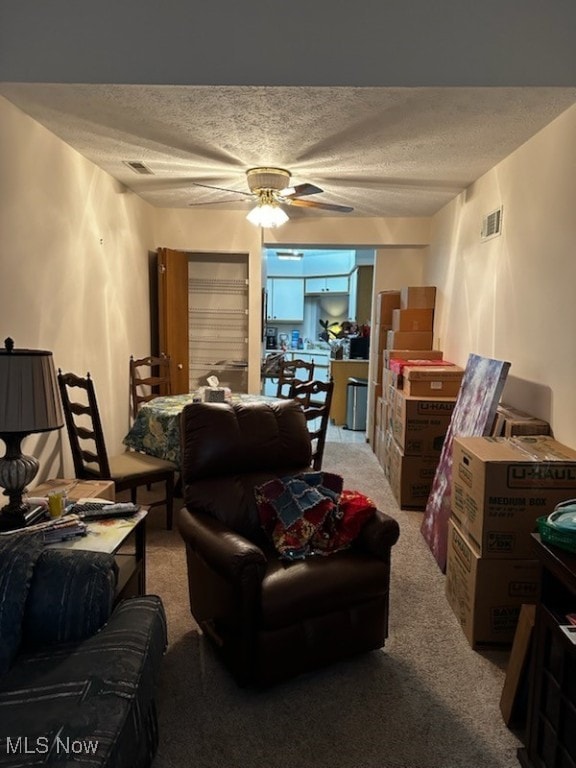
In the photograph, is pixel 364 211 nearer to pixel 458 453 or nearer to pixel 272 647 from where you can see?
pixel 458 453

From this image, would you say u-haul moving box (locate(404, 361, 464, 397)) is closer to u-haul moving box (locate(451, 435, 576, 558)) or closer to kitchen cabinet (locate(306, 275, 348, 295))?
u-haul moving box (locate(451, 435, 576, 558))

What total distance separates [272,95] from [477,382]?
6.48ft

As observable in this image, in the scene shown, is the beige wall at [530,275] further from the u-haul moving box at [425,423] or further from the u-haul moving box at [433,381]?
the u-haul moving box at [425,423]

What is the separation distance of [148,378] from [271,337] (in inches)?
→ 201

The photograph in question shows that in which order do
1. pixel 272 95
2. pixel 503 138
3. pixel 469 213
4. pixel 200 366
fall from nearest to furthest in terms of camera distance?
pixel 272 95
pixel 503 138
pixel 469 213
pixel 200 366

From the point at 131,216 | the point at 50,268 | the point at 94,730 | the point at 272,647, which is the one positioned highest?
the point at 131,216

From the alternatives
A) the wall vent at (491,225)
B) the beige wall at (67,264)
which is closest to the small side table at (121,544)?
the beige wall at (67,264)

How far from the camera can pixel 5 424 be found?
1.91 meters

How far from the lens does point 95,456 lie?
3.12 metres

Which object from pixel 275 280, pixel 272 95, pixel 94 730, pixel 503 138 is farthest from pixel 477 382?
pixel 275 280

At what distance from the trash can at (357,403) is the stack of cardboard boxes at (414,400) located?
5.13ft

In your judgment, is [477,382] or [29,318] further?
[477,382]

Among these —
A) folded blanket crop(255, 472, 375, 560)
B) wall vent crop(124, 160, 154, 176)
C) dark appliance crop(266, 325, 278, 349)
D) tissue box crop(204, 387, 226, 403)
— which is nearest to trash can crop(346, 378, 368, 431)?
dark appliance crop(266, 325, 278, 349)

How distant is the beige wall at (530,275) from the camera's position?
2.41 meters
